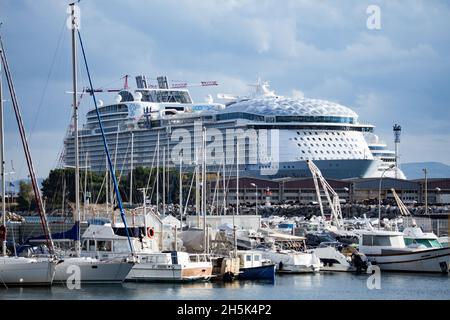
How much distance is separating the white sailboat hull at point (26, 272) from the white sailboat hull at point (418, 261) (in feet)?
43.5

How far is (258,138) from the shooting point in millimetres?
93125

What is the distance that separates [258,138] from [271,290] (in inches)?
2652

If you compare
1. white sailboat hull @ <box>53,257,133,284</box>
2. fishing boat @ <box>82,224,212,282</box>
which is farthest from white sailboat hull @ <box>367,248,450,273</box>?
white sailboat hull @ <box>53,257,133,284</box>

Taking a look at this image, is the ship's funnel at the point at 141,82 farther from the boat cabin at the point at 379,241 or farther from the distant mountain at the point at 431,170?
the boat cabin at the point at 379,241

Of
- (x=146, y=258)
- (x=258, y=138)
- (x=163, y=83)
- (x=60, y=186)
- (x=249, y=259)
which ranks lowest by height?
(x=249, y=259)

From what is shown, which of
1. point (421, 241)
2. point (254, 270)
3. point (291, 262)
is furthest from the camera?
point (421, 241)

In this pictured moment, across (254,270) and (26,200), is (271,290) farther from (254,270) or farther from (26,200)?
(26,200)

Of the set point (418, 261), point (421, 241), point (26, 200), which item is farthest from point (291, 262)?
point (26, 200)

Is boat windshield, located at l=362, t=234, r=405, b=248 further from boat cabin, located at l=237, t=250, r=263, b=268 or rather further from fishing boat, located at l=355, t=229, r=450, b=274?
boat cabin, located at l=237, t=250, r=263, b=268
